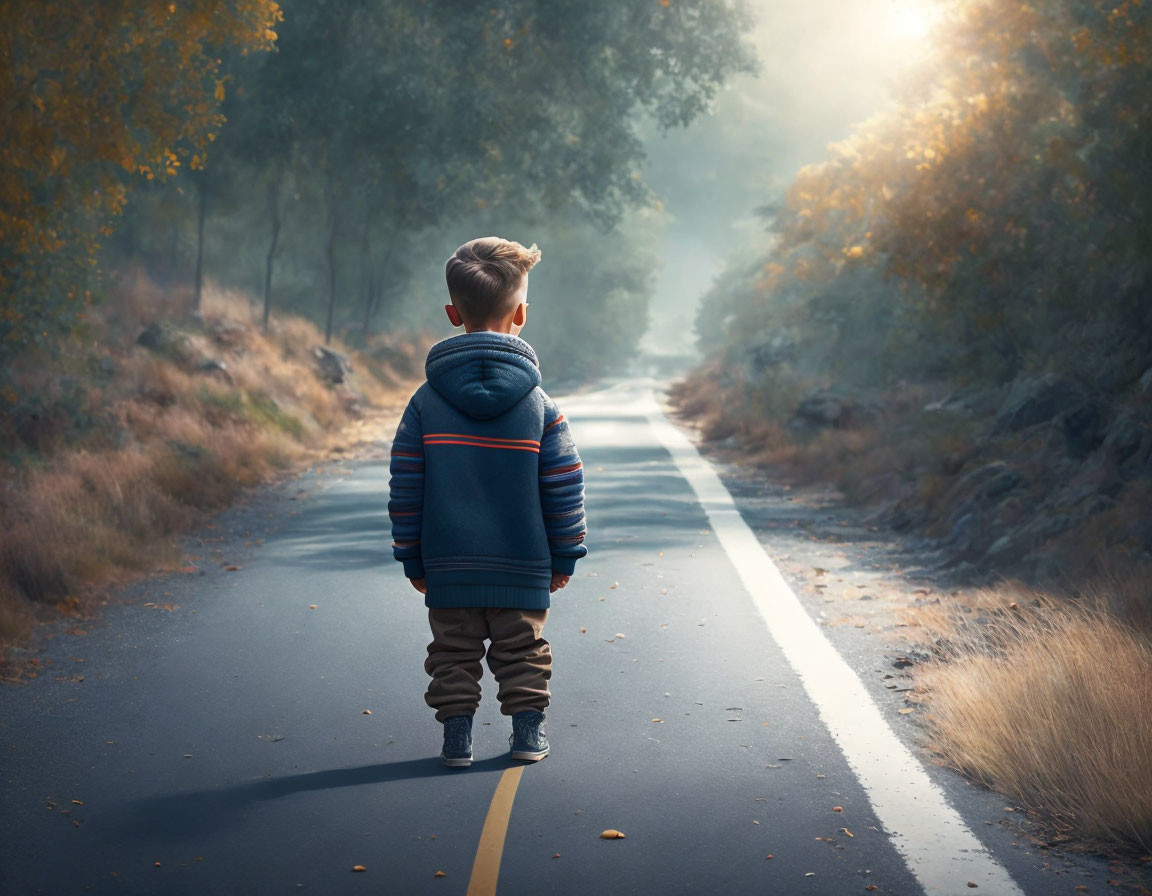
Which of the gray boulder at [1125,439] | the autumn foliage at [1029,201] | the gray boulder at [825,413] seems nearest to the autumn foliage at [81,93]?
the autumn foliage at [1029,201]

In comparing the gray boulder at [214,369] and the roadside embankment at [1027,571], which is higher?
the gray boulder at [214,369]

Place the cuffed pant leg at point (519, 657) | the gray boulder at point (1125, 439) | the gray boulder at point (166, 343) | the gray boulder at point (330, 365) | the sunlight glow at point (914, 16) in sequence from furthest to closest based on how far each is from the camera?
the gray boulder at point (330, 365) → the gray boulder at point (166, 343) → the sunlight glow at point (914, 16) → the gray boulder at point (1125, 439) → the cuffed pant leg at point (519, 657)

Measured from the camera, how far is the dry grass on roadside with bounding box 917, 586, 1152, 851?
4734mm

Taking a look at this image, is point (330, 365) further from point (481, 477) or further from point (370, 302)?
point (481, 477)

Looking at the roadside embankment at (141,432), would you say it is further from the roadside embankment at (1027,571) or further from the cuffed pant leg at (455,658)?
the roadside embankment at (1027,571)

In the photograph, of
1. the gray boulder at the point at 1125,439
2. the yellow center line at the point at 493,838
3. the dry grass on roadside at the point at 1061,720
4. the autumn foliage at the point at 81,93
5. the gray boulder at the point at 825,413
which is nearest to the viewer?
the yellow center line at the point at 493,838

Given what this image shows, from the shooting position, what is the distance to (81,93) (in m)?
12.8

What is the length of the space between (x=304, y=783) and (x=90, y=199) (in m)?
11.2

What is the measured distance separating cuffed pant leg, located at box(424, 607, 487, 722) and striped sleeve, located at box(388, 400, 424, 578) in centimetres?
26

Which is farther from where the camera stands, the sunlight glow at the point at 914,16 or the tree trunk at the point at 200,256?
the tree trunk at the point at 200,256

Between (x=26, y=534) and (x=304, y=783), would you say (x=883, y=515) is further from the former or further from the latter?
(x=304, y=783)

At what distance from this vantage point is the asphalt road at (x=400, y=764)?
4.40 metres

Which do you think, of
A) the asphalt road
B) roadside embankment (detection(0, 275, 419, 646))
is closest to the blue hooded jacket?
the asphalt road

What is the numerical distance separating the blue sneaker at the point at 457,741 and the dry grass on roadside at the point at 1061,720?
6.17 feet
